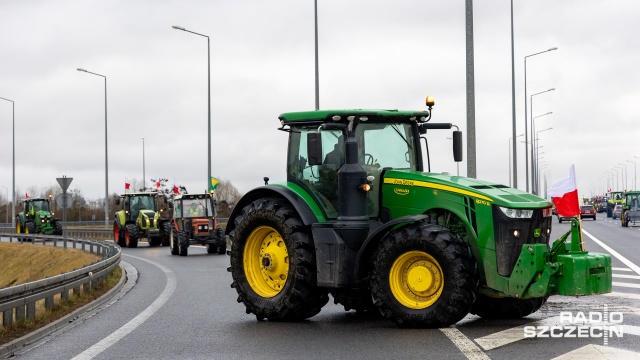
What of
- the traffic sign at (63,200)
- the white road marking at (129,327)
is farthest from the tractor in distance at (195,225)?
the white road marking at (129,327)

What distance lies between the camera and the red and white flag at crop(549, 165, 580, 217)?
1244 centimetres

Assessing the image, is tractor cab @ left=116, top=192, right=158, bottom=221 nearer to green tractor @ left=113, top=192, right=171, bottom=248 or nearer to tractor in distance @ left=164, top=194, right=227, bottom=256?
green tractor @ left=113, top=192, right=171, bottom=248

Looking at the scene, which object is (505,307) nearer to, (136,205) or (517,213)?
(517,213)

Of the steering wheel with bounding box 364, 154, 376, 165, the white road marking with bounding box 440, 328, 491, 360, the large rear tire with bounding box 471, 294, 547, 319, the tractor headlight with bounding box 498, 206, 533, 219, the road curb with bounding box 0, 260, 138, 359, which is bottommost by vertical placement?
the road curb with bounding box 0, 260, 138, 359

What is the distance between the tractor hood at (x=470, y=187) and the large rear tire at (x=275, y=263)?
1362mm

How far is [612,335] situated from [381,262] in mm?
2650

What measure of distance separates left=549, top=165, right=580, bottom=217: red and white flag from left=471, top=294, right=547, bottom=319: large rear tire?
44.5 inches

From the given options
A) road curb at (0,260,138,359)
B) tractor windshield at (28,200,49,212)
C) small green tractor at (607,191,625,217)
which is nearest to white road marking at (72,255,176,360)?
road curb at (0,260,138,359)

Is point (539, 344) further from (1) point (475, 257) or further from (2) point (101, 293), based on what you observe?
(2) point (101, 293)

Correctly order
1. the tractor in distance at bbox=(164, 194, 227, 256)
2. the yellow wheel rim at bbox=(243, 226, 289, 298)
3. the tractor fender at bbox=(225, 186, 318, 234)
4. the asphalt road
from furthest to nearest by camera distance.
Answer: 1. the tractor in distance at bbox=(164, 194, 227, 256)
2. the yellow wheel rim at bbox=(243, 226, 289, 298)
3. the tractor fender at bbox=(225, 186, 318, 234)
4. the asphalt road

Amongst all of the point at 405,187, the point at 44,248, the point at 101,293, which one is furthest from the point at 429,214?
the point at 44,248

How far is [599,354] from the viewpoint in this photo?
31.2ft

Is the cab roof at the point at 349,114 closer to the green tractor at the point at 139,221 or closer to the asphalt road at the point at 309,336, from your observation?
the asphalt road at the point at 309,336

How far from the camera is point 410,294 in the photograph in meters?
11.8
